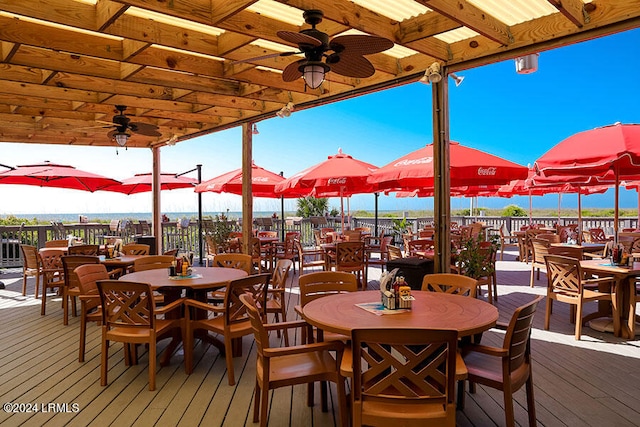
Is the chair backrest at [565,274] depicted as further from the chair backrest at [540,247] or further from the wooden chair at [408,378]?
the wooden chair at [408,378]

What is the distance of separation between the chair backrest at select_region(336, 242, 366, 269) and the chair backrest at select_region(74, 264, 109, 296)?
3278 millimetres

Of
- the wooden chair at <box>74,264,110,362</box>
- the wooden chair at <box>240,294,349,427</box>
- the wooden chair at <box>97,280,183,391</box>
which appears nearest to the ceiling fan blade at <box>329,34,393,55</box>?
the wooden chair at <box>240,294,349,427</box>

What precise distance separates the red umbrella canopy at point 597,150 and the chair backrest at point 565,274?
43.7 inches

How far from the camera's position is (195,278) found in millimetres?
4137

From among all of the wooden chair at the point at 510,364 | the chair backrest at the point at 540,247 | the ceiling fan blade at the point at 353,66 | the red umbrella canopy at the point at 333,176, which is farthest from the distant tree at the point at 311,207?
the wooden chair at the point at 510,364

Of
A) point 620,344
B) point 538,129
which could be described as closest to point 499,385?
Result: point 620,344

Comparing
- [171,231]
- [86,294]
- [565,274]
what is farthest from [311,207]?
[86,294]

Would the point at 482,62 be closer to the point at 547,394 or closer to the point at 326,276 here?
the point at 326,276

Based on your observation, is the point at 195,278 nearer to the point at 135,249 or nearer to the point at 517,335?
the point at 517,335

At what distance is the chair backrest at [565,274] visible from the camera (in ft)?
14.7

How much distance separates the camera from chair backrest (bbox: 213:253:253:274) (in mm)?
5152

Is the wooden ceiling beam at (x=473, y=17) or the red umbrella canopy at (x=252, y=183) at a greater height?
the wooden ceiling beam at (x=473, y=17)

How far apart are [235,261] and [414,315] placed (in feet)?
9.84

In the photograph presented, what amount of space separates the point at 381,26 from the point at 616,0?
1.96 metres
